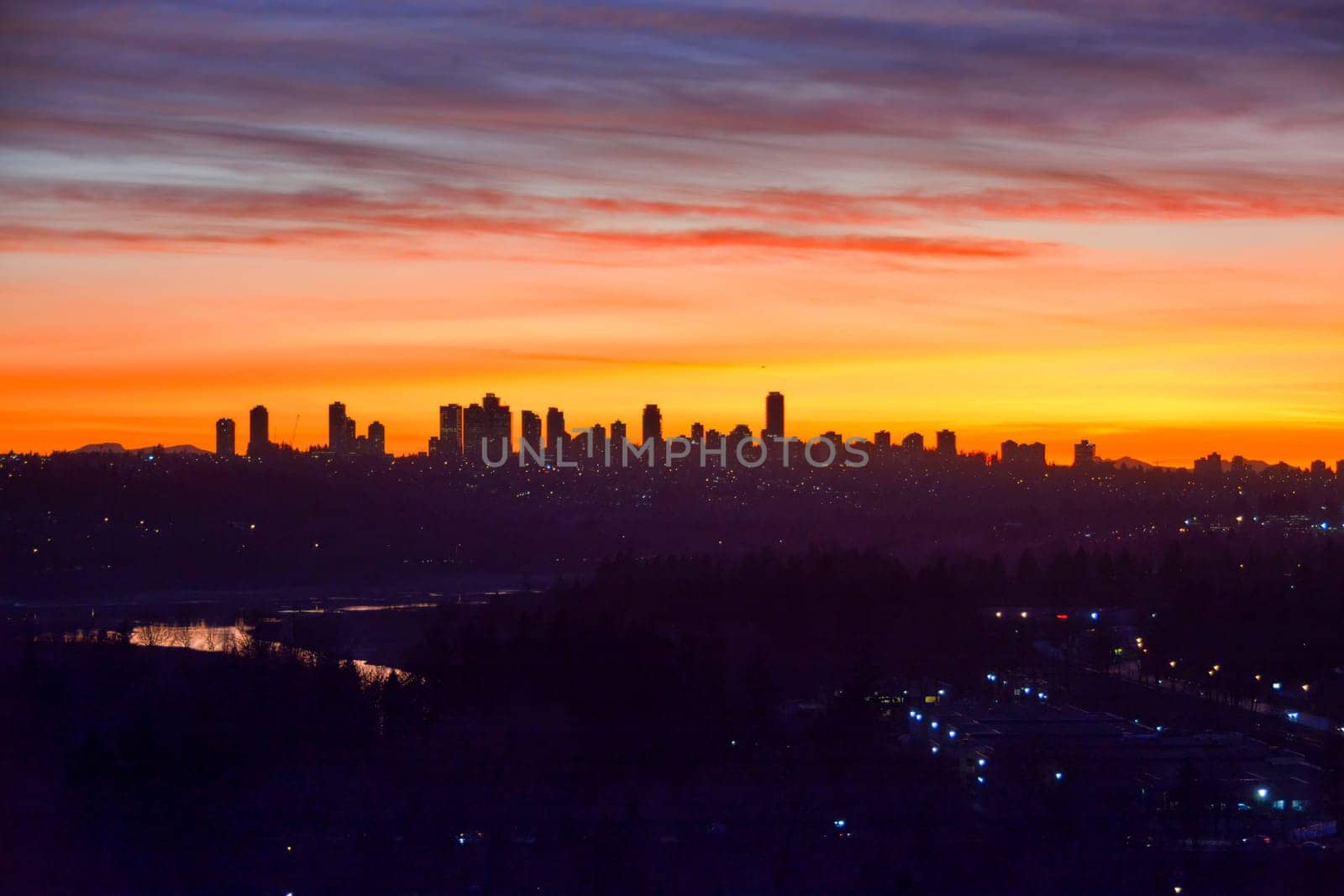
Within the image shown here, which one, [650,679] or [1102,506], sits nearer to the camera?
[650,679]

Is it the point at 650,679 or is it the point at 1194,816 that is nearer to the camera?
the point at 1194,816

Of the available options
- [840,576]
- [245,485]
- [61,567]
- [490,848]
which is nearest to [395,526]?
[245,485]

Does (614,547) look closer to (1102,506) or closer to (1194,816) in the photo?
(1102,506)

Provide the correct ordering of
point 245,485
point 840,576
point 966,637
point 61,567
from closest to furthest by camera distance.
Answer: point 966,637, point 840,576, point 61,567, point 245,485

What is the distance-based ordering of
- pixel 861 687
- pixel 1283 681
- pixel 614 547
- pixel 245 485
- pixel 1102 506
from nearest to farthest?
1. pixel 861 687
2. pixel 1283 681
3. pixel 614 547
4. pixel 245 485
5. pixel 1102 506

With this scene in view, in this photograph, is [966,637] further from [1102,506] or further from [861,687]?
[1102,506]

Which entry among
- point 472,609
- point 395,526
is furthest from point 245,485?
point 472,609

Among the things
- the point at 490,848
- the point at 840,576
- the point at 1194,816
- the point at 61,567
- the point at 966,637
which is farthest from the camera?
the point at 61,567

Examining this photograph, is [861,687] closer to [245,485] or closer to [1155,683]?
[1155,683]

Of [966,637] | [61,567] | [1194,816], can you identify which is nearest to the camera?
[1194,816]
